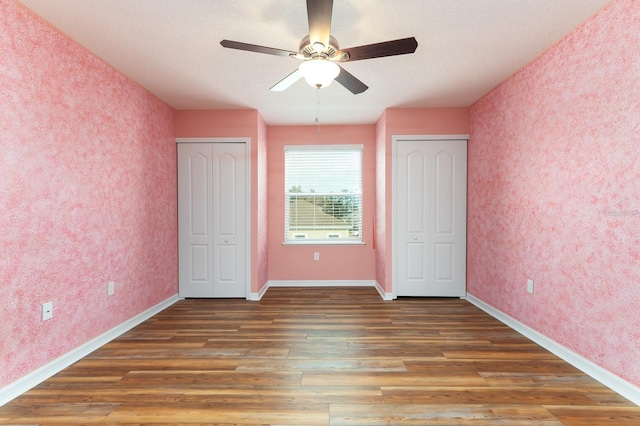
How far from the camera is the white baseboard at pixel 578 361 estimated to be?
191 cm

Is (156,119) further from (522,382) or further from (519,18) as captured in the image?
(522,382)

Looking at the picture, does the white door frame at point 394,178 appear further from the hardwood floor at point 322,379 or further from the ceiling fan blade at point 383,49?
the ceiling fan blade at point 383,49

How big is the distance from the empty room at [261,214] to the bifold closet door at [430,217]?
30 mm

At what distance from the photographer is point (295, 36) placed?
2367 millimetres

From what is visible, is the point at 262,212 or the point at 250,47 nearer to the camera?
the point at 250,47

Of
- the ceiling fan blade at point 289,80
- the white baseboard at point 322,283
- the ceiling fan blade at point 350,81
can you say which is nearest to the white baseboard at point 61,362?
the white baseboard at point 322,283

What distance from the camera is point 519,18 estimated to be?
7.15 ft

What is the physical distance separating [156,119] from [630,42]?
14.3 ft

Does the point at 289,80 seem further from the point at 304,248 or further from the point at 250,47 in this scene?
the point at 304,248

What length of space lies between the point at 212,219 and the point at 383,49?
3.14m

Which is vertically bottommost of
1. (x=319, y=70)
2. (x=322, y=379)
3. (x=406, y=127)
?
(x=322, y=379)

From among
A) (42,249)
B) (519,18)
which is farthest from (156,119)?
(519,18)

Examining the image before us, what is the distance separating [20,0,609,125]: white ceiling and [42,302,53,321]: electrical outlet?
6.79 feet

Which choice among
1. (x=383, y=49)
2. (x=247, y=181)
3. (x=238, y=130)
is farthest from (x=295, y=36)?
(x=247, y=181)
